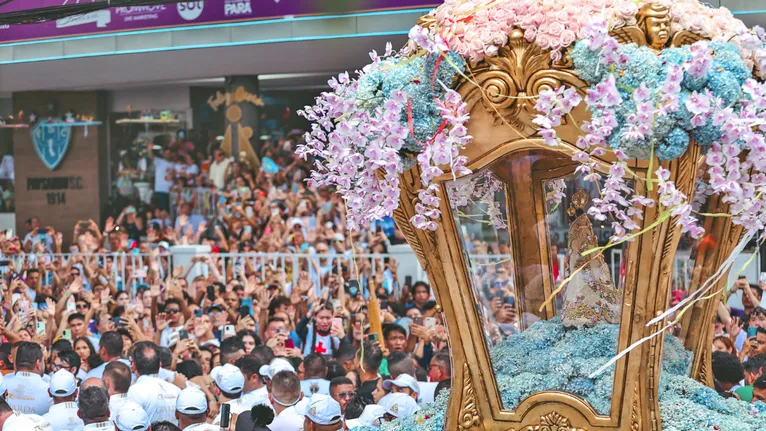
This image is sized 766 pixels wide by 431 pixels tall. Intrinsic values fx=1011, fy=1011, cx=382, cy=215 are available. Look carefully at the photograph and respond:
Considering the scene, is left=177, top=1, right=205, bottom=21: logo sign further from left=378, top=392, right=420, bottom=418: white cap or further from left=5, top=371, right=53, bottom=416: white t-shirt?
left=378, top=392, right=420, bottom=418: white cap

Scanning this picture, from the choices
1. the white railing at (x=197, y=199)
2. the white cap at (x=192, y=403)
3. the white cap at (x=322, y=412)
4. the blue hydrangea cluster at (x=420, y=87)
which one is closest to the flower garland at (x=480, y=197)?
the blue hydrangea cluster at (x=420, y=87)

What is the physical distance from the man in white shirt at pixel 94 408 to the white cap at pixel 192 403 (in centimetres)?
38

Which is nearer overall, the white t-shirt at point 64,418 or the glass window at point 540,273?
the glass window at point 540,273

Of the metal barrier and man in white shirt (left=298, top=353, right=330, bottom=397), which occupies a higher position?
the metal barrier

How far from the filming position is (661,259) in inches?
112

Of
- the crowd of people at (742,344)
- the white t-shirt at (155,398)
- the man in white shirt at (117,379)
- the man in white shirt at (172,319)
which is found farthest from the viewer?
the man in white shirt at (172,319)

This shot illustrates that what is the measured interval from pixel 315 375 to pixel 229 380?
65 cm

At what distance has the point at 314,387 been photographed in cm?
592

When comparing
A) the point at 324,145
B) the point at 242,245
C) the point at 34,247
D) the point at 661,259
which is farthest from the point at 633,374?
the point at 34,247

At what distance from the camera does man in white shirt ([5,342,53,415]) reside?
6066mm

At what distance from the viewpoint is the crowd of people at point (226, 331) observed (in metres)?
5.28

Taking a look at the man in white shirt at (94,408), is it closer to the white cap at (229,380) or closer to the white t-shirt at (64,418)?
the white t-shirt at (64,418)

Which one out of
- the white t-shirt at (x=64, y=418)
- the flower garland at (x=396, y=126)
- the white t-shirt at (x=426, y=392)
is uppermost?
the flower garland at (x=396, y=126)

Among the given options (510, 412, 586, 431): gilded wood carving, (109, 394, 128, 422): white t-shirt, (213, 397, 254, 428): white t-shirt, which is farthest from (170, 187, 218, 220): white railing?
(510, 412, 586, 431): gilded wood carving
